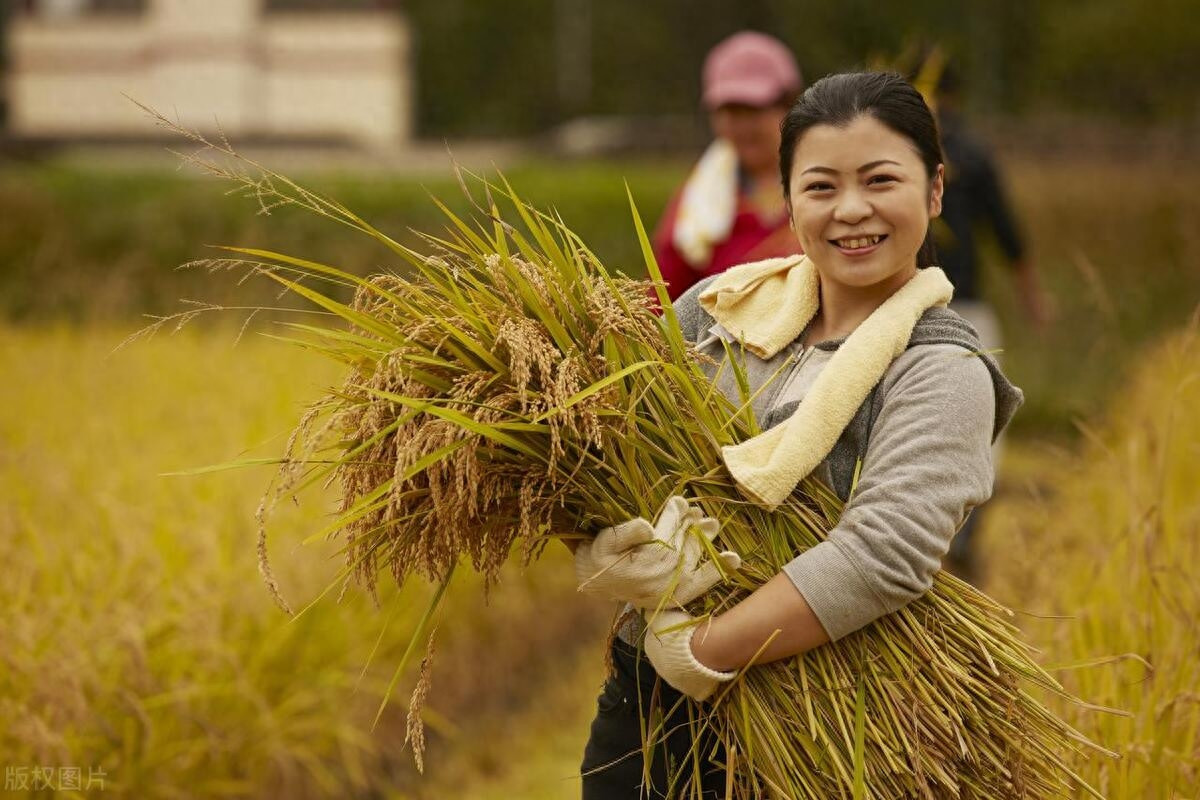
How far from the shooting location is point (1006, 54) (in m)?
26.0

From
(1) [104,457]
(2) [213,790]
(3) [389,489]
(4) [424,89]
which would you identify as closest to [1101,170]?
(1) [104,457]

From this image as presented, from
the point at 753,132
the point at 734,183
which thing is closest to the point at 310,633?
the point at 734,183

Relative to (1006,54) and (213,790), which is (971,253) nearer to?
(213,790)

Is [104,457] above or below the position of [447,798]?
above

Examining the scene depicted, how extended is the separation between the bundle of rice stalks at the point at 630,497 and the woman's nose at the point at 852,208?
0.24 meters

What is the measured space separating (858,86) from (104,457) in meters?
3.48

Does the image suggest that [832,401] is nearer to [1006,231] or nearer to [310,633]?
[310,633]

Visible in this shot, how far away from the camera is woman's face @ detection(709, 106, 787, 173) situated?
3428mm

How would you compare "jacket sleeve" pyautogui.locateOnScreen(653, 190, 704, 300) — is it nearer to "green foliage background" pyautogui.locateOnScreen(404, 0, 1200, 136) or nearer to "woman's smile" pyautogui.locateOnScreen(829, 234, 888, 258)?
"woman's smile" pyautogui.locateOnScreen(829, 234, 888, 258)

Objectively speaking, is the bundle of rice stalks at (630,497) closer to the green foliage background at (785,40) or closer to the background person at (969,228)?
the background person at (969,228)

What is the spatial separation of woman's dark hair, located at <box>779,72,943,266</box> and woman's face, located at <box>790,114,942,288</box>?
10 mm

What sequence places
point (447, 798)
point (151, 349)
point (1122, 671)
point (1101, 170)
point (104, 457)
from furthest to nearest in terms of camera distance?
→ point (1101, 170) < point (151, 349) < point (104, 457) < point (447, 798) < point (1122, 671)

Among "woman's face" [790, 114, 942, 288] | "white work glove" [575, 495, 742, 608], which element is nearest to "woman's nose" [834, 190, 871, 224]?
"woman's face" [790, 114, 942, 288]

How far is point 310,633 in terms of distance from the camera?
3.34 m
